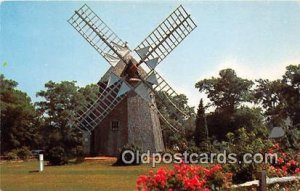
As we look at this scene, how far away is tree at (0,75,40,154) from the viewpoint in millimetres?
50447

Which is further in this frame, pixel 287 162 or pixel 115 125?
pixel 115 125

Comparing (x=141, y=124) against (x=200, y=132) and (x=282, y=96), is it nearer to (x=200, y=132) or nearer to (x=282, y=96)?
(x=200, y=132)

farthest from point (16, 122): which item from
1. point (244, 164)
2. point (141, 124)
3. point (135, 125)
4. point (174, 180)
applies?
point (174, 180)

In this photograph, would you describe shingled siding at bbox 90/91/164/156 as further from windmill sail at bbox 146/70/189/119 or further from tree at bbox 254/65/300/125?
tree at bbox 254/65/300/125

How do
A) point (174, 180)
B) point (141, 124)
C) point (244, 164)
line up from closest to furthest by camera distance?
point (174, 180), point (244, 164), point (141, 124)

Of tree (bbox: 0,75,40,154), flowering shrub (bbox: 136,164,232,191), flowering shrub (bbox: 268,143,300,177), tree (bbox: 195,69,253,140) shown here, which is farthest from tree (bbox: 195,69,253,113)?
flowering shrub (bbox: 136,164,232,191)

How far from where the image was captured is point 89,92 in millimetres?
64500

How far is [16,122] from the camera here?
53.4 metres

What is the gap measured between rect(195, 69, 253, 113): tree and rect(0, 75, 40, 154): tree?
21330 millimetres

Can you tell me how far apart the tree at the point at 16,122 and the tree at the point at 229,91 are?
2133cm

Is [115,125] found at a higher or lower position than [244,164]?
higher

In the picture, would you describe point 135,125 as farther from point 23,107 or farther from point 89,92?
point 89,92

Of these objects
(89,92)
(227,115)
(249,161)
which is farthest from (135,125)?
(89,92)

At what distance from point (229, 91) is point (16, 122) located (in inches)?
990
